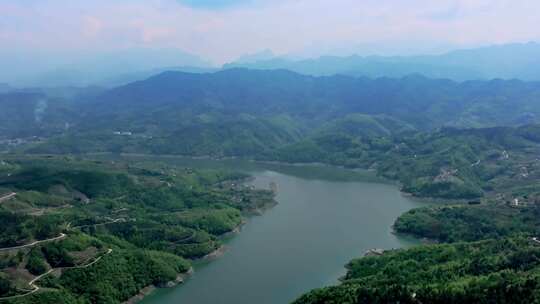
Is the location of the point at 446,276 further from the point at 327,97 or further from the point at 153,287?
the point at 327,97

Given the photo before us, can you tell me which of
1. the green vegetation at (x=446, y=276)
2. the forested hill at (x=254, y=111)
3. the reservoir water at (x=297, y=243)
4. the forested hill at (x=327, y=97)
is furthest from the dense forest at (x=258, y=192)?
the reservoir water at (x=297, y=243)

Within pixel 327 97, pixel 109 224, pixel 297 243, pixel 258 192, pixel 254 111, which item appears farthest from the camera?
pixel 327 97

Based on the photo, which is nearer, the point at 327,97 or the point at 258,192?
the point at 258,192

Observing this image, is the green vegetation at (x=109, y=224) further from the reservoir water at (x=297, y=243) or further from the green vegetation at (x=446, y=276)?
the green vegetation at (x=446, y=276)

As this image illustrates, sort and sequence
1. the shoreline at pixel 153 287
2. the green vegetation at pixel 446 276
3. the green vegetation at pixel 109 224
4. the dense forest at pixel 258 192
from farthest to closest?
the shoreline at pixel 153 287 → the green vegetation at pixel 109 224 → the dense forest at pixel 258 192 → the green vegetation at pixel 446 276

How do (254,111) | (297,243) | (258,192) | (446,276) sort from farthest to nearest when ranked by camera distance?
(254,111), (258,192), (297,243), (446,276)

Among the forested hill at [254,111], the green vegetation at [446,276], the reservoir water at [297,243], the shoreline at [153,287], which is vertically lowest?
the shoreline at [153,287]

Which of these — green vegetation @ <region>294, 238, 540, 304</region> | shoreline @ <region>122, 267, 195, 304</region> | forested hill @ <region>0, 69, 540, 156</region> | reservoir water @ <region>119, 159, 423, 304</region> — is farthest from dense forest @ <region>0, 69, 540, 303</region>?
reservoir water @ <region>119, 159, 423, 304</region>

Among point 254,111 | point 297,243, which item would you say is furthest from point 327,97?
point 297,243

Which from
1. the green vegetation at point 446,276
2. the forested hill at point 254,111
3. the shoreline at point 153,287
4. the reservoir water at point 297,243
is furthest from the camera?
the forested hill at point 254,111
